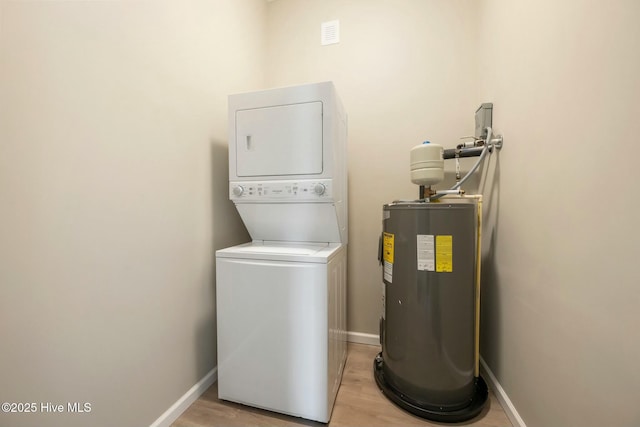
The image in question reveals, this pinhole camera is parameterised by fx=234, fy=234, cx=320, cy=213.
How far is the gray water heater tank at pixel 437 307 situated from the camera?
46.4 inches

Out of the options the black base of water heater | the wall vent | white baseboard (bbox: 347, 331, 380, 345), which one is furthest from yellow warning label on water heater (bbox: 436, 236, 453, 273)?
the wall vent

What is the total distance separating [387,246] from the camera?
136 centimetres

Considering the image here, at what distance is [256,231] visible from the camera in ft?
5.04

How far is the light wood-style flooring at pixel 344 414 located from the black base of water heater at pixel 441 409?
0.11ft

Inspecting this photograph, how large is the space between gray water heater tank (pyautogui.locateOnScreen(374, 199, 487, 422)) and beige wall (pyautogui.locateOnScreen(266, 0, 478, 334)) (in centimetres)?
66

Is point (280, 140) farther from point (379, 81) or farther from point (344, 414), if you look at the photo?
point (344, 414)

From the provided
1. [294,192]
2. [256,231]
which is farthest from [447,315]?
[256,231]

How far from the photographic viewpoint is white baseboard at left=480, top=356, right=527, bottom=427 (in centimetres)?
112

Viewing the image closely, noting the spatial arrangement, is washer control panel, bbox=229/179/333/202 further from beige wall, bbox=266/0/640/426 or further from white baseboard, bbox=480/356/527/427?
white baseboard, bbox=480/356/527/427

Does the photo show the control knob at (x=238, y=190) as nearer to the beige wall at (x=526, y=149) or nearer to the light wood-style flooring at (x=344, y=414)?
the beige wall at (x=526, y=149)

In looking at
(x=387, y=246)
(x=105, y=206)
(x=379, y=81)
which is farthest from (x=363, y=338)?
(x=379, y=81)

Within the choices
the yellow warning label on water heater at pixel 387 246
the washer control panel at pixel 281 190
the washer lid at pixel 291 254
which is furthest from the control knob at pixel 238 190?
the yellow warning label on water heater at pixel 387 246

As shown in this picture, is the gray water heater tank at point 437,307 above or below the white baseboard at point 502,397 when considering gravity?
above

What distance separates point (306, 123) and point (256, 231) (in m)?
0.75
